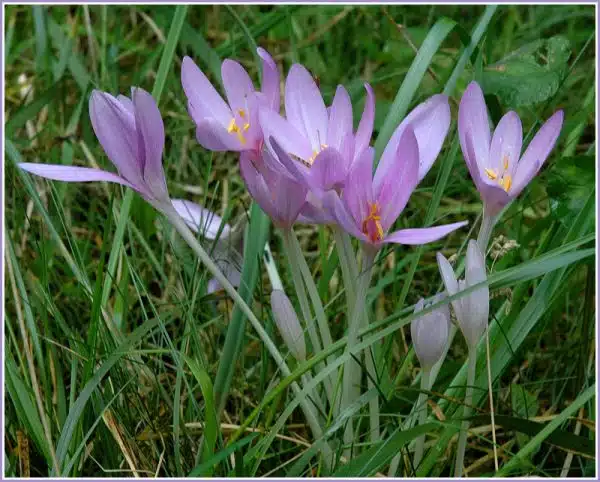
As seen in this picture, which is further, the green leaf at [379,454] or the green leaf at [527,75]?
the green leaf at [527,75]

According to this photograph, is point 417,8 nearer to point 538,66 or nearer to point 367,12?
point 367,12

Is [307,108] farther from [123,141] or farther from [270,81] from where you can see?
[123,141]

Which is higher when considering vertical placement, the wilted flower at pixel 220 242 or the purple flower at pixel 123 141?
the purple flower at pixel 123 141

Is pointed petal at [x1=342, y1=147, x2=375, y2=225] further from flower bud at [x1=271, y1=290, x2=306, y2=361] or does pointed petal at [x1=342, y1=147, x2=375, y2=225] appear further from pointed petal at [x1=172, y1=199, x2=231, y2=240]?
pointed petal at [x1=172, y1=199, x2=231, y2=240]

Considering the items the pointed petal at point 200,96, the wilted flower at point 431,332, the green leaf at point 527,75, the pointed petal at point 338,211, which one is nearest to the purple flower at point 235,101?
the pointed petal at point 200,96

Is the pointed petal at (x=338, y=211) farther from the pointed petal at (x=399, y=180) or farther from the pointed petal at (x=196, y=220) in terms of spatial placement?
the pointed petal at (x=196, y=220)

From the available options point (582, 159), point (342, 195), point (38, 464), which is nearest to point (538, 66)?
point (582, 159)

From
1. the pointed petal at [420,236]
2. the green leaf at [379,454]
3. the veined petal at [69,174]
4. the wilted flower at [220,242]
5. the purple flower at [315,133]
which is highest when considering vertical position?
the purple flower at [315,133]

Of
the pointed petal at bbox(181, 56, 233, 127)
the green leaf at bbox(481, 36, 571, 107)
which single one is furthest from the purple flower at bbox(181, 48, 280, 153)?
the green leaf at bbox(481, 36, 571, 107)
